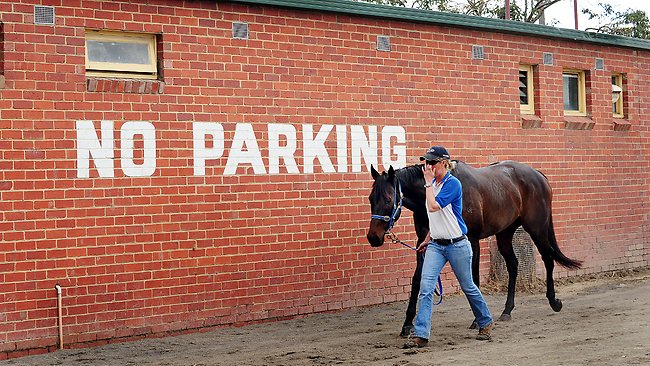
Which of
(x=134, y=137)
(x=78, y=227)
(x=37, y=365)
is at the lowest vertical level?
(x=37, y=365)

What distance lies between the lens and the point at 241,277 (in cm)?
1048

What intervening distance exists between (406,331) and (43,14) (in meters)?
4.86

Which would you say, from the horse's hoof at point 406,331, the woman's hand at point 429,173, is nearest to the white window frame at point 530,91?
the horse's hoof at point 406,331

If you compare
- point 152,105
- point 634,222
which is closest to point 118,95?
point 152,105

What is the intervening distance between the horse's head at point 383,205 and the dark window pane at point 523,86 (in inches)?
206

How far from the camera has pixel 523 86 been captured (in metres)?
14.1

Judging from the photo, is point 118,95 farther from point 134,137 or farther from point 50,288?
point 50,288

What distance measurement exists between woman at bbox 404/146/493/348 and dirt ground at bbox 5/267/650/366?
40cm

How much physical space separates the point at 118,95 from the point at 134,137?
0.46 m

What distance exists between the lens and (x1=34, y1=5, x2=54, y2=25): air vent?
902 centimetres

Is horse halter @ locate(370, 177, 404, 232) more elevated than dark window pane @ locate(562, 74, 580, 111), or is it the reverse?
Result: dark window pane @ locate(562, 74, 580, 111)

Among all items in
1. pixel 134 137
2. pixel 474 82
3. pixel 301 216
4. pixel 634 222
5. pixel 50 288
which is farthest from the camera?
pixel 634 222

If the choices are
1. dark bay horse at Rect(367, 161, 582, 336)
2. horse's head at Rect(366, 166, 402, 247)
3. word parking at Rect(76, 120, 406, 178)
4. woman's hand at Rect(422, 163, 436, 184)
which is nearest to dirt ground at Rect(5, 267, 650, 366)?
dark bay horse at Rect(367, 161, 582, 336)

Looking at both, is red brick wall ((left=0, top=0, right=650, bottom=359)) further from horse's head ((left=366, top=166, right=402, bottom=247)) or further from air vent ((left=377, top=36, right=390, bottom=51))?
horse's head ((left=366, top=166, right=402, bottom=247))
